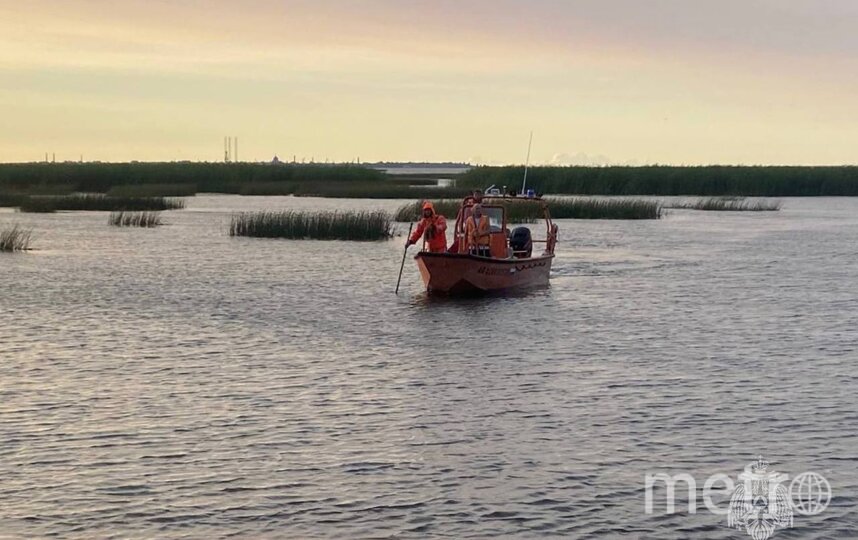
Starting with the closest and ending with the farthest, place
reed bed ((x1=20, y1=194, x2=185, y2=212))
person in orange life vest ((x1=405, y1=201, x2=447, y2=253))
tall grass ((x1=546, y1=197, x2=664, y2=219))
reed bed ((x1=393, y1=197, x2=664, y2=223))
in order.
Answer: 1. person in orange life vest ((x1=405, y1=201, x2=447, y2=253))
2. reed bed ((x1=393, y1=197, x2=664, y2=223))
3. tall grass ((x1=546, y1=197, x2=664, y2=219))
4. reed bed ((x1=20, y1=194, x2=185, y2=212))

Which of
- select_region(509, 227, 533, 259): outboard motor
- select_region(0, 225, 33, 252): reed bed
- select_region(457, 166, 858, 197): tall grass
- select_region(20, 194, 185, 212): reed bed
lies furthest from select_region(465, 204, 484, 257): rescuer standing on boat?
select_region(457, 166, 858, 197): tall grass

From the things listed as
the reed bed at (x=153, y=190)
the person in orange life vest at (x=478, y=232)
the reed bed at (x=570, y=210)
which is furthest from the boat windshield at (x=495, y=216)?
the reed bed at (x=153, y=190)

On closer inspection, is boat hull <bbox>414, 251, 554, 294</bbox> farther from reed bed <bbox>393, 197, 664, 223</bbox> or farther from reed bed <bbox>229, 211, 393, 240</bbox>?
reed bed <bbox>393, 197, 664, 223</bbox>

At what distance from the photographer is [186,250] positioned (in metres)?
45.2

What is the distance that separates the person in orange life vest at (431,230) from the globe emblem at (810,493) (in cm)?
1558

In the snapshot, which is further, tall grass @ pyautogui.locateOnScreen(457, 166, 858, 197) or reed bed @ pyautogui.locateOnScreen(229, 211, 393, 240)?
tall grass @ pyautogui.locateOnScreen(457, 166, 858, 197)

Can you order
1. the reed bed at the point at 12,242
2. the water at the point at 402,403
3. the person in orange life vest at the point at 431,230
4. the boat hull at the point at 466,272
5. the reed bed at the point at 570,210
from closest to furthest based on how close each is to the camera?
the water at the point at 402,403 → the person in orange life vest at the point at 431,230 → the boat hull at the point at 466,272 → the reed bed at the point at 12,242 → the reed bed at the point at 570,210

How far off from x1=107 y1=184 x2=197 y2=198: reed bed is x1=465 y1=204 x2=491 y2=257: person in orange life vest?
5328cm

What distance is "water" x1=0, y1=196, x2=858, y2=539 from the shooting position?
12016 millimetres

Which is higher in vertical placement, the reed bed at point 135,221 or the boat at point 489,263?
the boat at point 489,263

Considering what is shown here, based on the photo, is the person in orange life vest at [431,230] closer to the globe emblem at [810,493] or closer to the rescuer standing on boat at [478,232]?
the rescuer standing on boat at [478,232]

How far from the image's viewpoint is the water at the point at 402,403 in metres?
12.0

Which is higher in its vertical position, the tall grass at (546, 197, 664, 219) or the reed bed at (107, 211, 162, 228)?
the tall grass at (546, 197, 664, 219)

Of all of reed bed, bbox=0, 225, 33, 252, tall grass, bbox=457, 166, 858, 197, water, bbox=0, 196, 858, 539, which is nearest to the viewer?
water, bbox=0, 196, 858, 539
